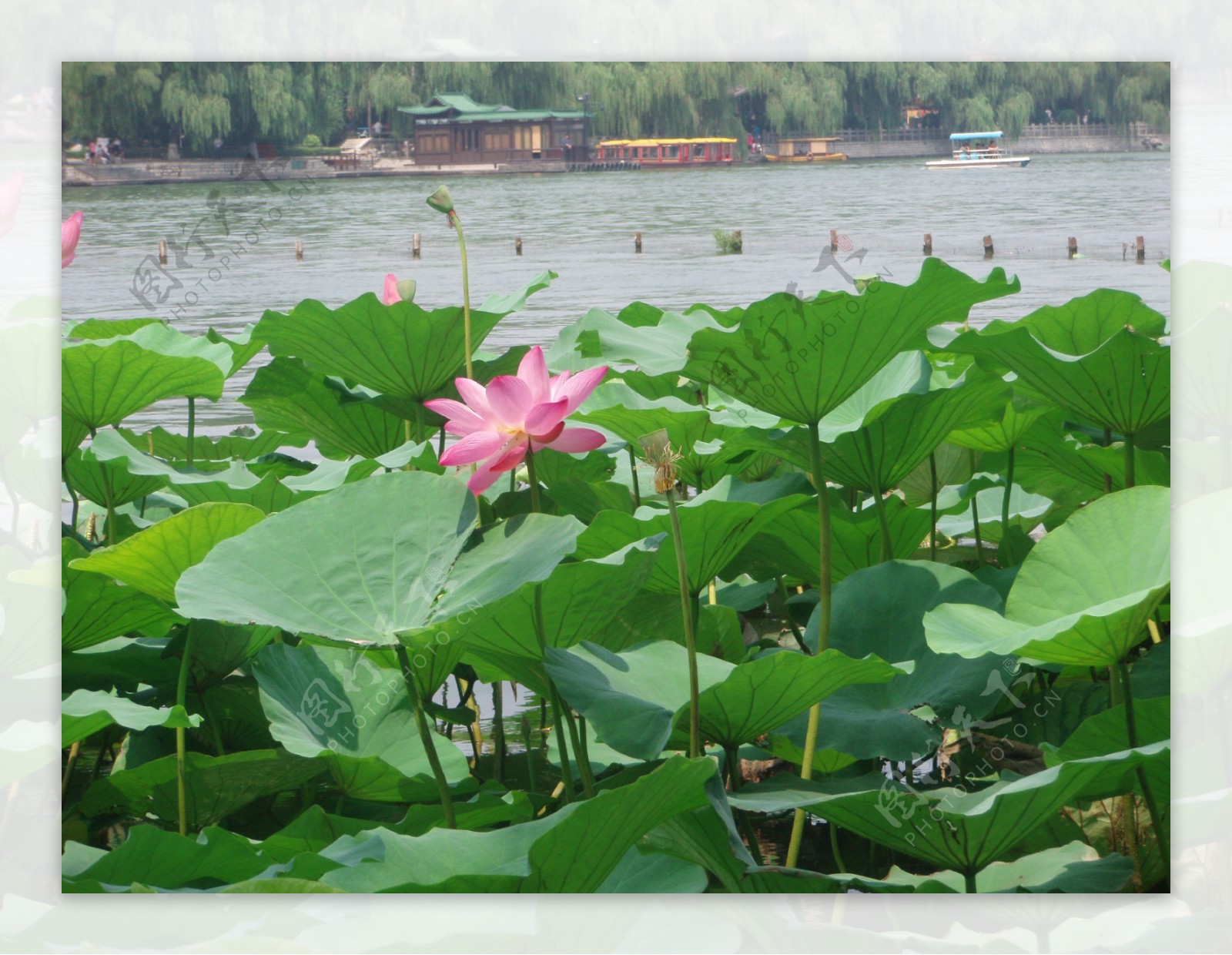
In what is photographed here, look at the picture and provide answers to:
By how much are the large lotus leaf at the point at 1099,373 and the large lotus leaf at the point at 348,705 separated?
23.8 inches

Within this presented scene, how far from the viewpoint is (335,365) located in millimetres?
1280

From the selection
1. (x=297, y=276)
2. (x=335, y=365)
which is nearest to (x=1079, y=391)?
(x=335, y=365)

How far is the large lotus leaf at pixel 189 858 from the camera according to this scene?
83cm

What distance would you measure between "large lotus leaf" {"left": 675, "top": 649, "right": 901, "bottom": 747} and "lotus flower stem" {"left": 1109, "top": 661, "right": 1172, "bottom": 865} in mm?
218

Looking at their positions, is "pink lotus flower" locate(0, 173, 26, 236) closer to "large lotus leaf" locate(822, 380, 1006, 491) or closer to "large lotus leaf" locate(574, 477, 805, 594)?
"large lotus leaf" locate(574, 477, 805, 594)

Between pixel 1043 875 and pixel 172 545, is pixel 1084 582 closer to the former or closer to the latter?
pixel 1043 875

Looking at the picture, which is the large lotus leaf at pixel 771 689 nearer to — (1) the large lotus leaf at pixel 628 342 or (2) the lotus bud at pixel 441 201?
(1) the large lotus leaf at pixel 628 342

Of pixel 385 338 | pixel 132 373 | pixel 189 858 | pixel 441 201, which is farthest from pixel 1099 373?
pixel 132 373

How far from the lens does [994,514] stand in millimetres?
1465

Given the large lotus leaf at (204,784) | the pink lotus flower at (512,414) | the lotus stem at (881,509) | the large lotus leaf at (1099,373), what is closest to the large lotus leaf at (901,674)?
the lotus stem at (881,509)

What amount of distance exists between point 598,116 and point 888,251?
0.50 m

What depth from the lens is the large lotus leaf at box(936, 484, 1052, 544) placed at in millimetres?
1410

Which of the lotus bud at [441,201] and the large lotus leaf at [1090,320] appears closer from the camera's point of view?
the lotus bud at [441,201]

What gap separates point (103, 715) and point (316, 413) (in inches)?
24.9
